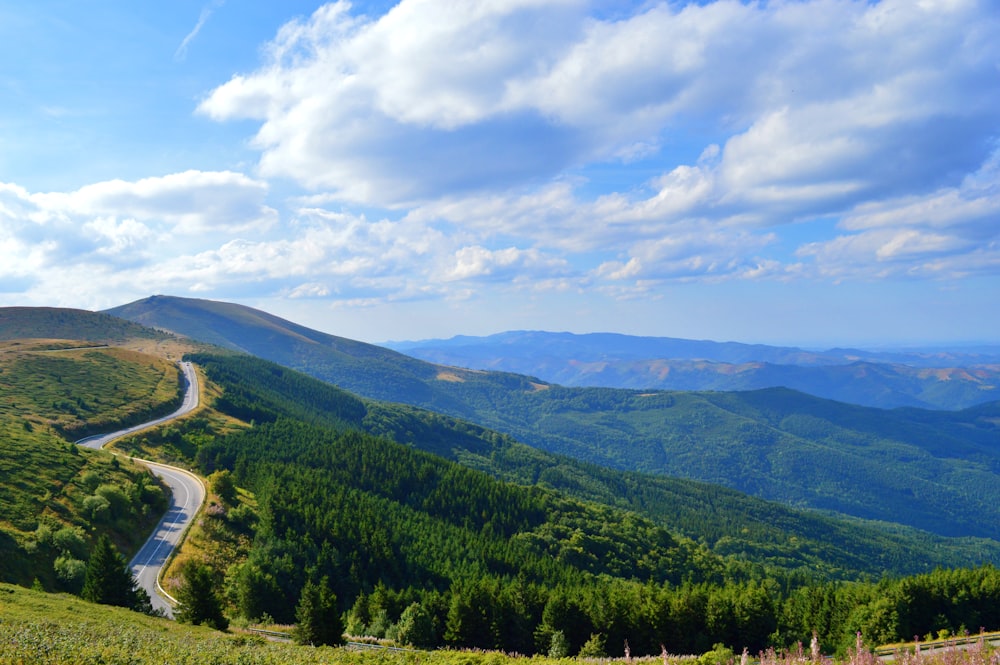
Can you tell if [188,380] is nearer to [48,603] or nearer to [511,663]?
[48,603]

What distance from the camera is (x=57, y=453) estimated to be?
7875cm

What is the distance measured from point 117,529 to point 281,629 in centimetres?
3150

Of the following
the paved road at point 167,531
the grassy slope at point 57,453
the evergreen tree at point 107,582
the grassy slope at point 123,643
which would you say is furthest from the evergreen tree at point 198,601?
the grassy slope at point 57,453

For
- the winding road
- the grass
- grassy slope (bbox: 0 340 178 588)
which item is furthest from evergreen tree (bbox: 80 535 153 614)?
grassy slope (bbox: 0 340 178 588)

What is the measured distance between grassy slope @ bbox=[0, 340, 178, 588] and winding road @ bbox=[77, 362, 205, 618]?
227 centimetres

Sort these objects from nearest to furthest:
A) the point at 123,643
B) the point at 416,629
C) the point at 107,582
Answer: the point at 123,643
the point at 107,582
the point at 416,629

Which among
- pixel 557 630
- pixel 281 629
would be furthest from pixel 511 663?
pixel 281 629

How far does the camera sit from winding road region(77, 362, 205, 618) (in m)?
57.1

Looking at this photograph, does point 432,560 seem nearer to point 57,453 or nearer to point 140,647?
point 57,453

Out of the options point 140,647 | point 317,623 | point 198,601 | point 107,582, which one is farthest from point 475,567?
point 140,647

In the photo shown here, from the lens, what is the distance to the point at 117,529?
67312 mm

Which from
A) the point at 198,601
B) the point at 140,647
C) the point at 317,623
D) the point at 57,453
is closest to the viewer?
the point at 140,647

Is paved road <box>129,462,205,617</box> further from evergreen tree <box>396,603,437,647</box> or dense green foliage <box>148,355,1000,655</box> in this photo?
evergreen tree <box>396,603,437,647</box>

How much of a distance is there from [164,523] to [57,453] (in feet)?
74.0
